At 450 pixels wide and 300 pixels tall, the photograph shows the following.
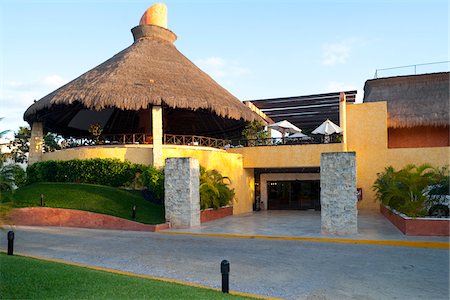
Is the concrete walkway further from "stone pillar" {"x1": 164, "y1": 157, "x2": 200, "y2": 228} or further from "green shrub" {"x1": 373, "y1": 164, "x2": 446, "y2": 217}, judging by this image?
"green shrub" {"x1": 373, "y1": 164, "x2": 446, "y2": 217}

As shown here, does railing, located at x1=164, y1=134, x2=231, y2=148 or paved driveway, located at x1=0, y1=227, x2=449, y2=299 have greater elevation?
railing, located at x1=164, y1=134, x2=231, y2=148

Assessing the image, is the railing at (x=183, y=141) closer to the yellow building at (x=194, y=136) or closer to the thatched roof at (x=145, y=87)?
the yellow building at (x=194, y=136)

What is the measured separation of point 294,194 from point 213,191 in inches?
374

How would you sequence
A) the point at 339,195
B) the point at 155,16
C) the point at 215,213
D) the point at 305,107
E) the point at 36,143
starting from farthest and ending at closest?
the point at 305,107 → the point at 155,16 → the point at 36,143 → the point at 215,213 → the point at 339,195

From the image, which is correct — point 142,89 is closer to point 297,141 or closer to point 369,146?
point 297,141

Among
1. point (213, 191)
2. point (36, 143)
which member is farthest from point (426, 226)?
point (36, 143)

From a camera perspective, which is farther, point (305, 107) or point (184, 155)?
point (305, 107)

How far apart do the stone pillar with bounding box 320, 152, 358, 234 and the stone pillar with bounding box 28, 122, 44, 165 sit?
62.5ft

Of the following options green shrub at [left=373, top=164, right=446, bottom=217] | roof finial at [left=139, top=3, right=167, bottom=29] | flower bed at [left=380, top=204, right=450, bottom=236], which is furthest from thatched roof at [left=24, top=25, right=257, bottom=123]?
flower bed at [left=380, top=204, right=450, bottom=236]

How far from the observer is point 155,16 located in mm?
29578

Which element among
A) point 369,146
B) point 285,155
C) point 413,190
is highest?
point 369,146

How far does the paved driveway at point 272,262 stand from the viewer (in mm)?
8016

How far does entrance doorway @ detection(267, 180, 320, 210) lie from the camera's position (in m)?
27.3

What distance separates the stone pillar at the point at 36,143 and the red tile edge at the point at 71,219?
341 inches
